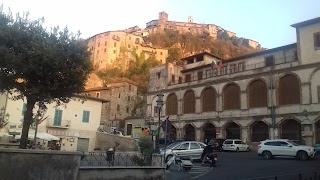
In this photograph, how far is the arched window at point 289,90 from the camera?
3725 centimetres

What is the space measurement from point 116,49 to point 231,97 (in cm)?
6704

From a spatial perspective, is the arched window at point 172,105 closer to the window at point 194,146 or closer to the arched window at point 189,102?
the arched window at point 189,102

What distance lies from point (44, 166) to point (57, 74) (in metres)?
4.66

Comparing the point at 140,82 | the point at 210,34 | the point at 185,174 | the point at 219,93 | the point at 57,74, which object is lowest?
the point at 185,174

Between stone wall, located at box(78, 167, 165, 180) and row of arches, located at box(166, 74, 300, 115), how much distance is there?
1113 inches

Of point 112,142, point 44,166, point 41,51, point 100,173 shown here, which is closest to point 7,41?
point 41,51

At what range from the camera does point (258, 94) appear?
4084 cm

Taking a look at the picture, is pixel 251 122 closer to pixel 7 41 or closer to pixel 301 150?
pixel 301 150

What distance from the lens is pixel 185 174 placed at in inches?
655

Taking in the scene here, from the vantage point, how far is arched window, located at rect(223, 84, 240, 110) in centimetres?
4316

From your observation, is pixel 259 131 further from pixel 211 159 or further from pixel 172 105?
pixel 211 159

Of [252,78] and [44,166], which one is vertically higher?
[252,78]

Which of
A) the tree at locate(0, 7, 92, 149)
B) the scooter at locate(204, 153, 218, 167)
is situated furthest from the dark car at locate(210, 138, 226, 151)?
the tree at locate(0, 7, 92, 149)

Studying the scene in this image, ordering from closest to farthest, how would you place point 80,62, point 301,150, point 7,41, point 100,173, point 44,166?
point 44,166 < point 100,173 < point 7,41 < point 80,62 < point 301,150
